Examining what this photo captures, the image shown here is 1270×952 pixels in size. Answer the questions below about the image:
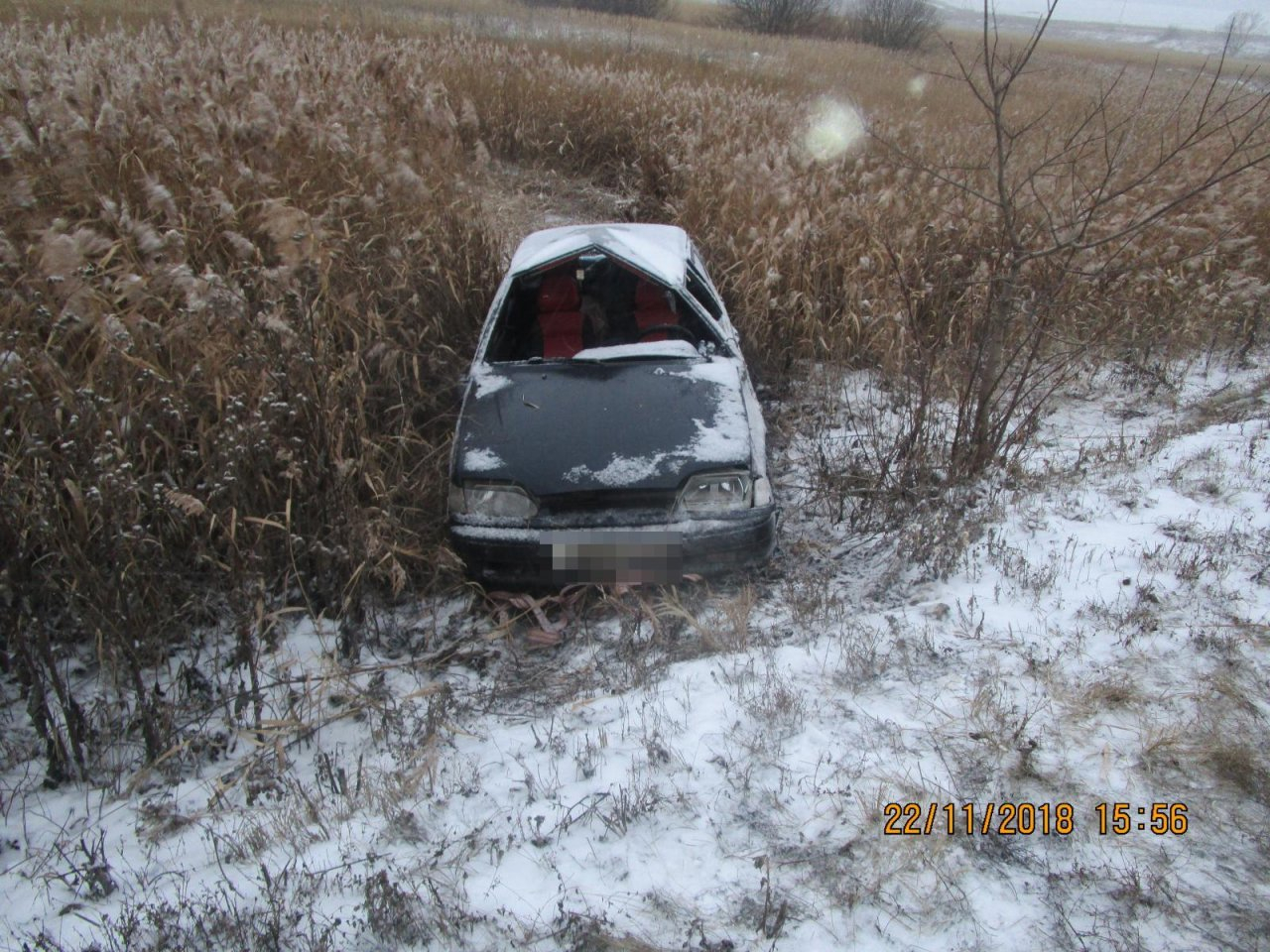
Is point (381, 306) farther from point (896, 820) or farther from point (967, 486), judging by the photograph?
point (896, 820)

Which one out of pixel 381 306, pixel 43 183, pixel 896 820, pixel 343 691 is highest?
pixel 43 183

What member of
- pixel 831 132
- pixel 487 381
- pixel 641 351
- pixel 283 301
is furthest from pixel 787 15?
pixel 283 301

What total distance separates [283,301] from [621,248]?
1735 millimetres

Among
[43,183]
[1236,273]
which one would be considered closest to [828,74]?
[1236,273]

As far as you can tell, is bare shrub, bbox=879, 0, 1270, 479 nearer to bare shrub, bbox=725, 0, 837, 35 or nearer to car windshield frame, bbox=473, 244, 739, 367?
car windshield frame, bbox=473, 244, 739, 367

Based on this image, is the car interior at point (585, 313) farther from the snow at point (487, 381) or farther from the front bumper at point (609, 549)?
the front bumper at point (609, 549)

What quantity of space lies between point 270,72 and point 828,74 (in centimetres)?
1299

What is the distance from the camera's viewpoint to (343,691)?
308cm

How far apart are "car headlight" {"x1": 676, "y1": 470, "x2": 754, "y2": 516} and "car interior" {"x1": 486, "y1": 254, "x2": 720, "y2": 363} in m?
1.19

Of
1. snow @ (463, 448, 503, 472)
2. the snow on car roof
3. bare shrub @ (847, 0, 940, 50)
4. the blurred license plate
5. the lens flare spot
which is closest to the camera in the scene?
the blurred license plate

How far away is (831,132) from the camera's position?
981 cm
